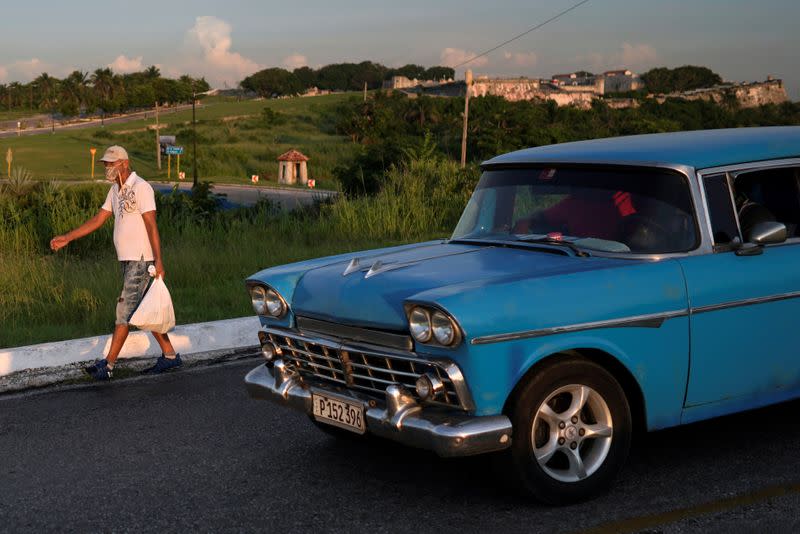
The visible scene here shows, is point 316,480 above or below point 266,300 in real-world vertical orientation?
below

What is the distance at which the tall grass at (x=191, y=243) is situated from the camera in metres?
10.1

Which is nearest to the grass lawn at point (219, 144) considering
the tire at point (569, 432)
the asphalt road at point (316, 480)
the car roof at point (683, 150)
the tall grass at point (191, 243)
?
the tall grass at point (191, 243)

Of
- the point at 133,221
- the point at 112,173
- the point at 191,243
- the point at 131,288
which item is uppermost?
the point at 112,173

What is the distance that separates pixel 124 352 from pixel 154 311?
0.97 m

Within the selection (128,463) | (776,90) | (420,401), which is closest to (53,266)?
(128,463)

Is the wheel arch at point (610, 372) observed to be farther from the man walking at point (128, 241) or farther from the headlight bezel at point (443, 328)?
the man walking at point (128, 241)

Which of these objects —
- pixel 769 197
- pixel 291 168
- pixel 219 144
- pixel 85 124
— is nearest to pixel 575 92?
pixel 219 144

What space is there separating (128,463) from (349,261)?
1.60m

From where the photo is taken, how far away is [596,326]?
452 centimetres

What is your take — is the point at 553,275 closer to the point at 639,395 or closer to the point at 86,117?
the point at 639,395

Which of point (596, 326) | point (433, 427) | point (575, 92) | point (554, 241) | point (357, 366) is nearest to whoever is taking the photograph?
point (433, 427)

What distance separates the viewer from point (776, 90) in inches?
6211

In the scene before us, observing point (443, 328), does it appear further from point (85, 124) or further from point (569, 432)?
point (85, 124)

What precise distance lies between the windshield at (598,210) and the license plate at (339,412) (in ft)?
4.48
